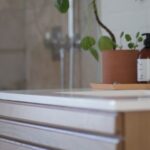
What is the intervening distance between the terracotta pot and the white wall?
18 centimetres

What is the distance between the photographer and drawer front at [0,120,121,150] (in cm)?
71

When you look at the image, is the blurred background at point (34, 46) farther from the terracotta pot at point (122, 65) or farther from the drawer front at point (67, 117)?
the drawer front at point (67, 117)

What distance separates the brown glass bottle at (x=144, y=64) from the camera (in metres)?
1.09

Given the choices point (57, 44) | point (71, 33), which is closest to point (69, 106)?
point (71, 33)

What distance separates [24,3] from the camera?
6.97 ft

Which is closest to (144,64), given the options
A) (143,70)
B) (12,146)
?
(143,70)

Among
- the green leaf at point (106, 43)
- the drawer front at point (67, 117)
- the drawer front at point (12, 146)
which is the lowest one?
the drawer front at point (12, 146)

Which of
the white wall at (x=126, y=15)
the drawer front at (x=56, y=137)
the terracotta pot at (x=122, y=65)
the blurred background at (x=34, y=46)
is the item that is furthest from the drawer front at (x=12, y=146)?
the blurred background at (x=34, y=46)

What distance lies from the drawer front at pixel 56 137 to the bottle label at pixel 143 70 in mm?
369

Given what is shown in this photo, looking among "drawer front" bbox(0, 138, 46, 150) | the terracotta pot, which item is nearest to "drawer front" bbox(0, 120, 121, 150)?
"drawer front" bbox(0, 138, 46, 150)

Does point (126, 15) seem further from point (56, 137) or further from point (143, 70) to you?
point (56, 137)

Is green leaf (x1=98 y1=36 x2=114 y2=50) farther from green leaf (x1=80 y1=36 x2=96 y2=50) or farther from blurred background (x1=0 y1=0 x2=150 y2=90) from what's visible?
blurred background (x1=0 y1=0 x2=150 y2=90)

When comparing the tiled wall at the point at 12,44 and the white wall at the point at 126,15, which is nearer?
the white wall at the point at 126,15

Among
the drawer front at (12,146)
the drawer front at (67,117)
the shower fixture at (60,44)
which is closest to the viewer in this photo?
the drawer front at (67,117)
